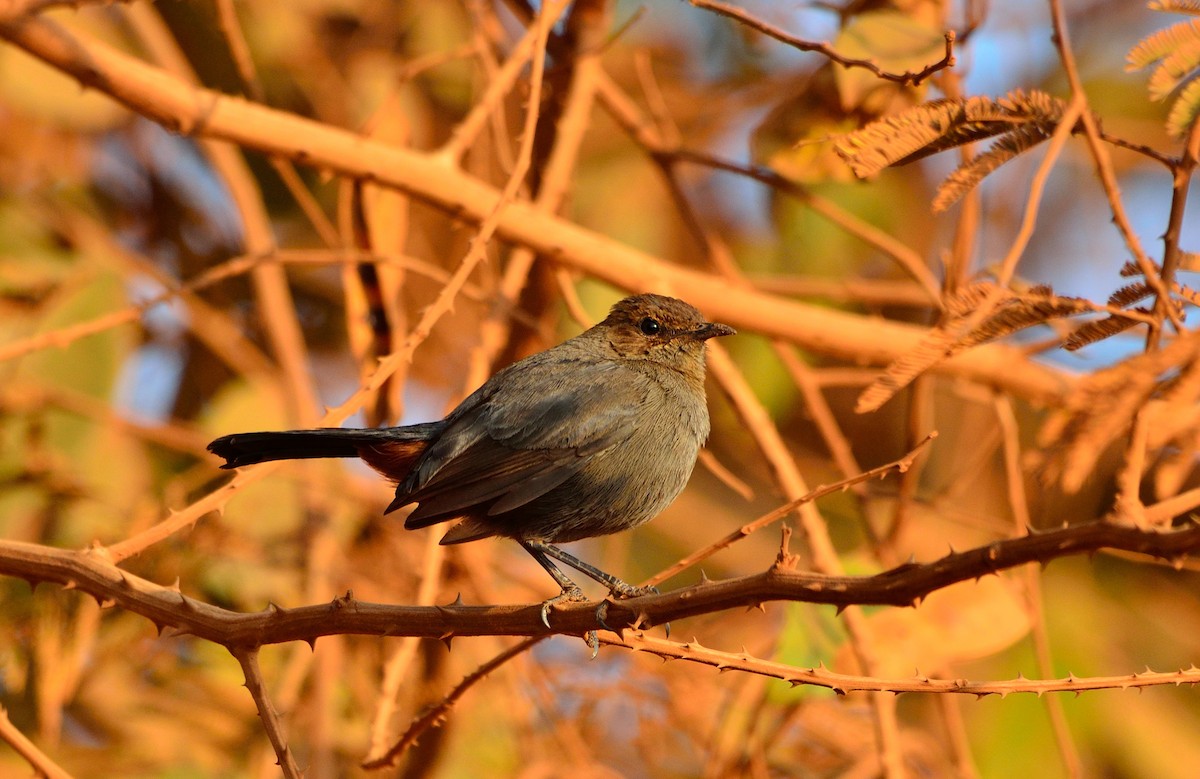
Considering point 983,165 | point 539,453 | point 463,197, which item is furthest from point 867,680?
point 463,197

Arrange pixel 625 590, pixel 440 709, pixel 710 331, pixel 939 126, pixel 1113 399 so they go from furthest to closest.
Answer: pixel 710 331 < pixel 625 590 < pixel 440 709 < pixel 939 126 < pixel 1113 399

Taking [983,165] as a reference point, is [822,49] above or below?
above

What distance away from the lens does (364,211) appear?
403cm

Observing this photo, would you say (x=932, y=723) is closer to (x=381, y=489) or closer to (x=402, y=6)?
(x=381, y=489)

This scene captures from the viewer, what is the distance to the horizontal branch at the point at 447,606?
1.69 meters

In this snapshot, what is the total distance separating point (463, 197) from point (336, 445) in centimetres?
110

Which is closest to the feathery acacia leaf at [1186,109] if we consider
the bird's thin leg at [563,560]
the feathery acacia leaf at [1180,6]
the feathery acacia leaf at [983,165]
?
the feathery acacia leaf at [1180,6]

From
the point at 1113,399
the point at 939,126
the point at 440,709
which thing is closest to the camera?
the point at 1113,399

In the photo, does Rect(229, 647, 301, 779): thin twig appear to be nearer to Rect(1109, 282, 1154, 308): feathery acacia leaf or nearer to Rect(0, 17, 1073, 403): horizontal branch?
Rect(0, 17, 1073, 403): horizontal branch

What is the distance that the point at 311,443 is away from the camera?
312 cm

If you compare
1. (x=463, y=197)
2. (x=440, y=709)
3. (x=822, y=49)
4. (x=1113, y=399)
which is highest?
(x=463, y=197)

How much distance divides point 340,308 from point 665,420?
3.41m

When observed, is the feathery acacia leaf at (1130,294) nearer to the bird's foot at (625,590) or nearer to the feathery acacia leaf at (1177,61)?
the feathery acacia leaf at (1177,61)

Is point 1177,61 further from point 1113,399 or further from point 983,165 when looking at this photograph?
point 1113,399
